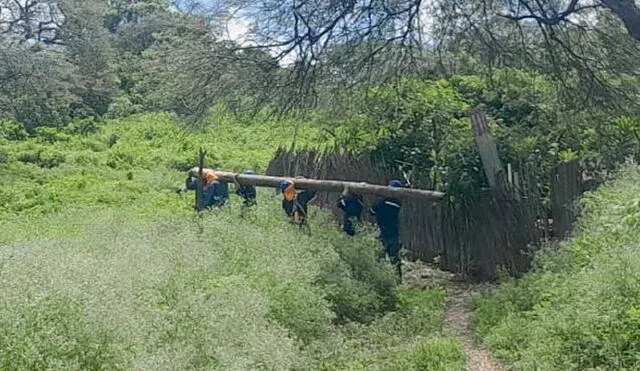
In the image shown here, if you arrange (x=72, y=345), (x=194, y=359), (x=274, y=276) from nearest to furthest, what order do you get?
(x=72, y=345)
(x=194, y=359)
(x=274, y=276)

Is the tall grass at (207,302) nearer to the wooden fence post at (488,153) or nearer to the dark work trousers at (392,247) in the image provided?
the dark work trousers at (392,247)

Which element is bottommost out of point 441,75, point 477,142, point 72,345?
point 72,345

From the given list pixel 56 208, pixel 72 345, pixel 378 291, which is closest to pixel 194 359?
pixel 72 345

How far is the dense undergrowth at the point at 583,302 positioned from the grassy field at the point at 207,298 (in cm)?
64

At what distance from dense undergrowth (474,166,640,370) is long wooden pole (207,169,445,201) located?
238 centimetres

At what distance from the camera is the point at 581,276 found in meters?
7.54

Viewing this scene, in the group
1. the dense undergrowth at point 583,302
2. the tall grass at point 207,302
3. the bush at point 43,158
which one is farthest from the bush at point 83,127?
the dense undergrowth at point 583,302

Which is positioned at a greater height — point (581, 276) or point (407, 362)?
point (581, 276)

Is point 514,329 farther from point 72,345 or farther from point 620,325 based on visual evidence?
point 72,345

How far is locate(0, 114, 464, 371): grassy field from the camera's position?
16.3 ft

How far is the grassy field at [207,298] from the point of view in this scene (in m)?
4.96

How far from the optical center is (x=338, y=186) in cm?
1216

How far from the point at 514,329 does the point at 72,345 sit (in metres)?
4.44

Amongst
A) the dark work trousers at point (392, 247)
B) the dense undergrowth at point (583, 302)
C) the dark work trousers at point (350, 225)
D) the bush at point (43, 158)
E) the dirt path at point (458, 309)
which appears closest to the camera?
the dense undergrowth at point (583, 302)
